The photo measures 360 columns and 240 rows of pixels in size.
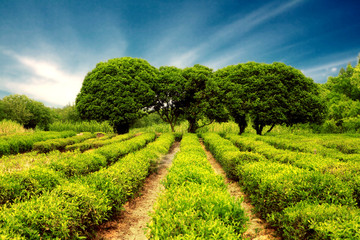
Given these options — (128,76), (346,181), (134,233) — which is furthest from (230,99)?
(134,233)

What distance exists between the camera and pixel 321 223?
3.18 m

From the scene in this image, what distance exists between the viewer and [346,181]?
500 cm

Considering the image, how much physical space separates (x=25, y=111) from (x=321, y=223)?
4467 centimetres

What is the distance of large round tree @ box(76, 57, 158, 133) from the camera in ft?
73.7

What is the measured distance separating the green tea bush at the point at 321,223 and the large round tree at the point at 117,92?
67.9 ft

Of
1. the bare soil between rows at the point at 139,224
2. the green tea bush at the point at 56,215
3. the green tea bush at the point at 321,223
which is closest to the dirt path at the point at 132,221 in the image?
the bare soil between rows at the point at 139,224

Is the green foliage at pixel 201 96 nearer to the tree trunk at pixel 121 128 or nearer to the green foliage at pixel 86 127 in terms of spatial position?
the tree trunk at pixel 121 128

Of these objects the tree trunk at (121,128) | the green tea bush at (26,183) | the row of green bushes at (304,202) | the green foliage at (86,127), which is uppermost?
the green foliage at (86,127)

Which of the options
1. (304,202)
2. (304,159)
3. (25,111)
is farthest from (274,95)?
(25,111)

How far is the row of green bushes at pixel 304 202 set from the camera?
3.15 meters

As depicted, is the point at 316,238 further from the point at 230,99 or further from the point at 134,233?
the point at 230,99

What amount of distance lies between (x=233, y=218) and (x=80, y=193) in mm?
3365

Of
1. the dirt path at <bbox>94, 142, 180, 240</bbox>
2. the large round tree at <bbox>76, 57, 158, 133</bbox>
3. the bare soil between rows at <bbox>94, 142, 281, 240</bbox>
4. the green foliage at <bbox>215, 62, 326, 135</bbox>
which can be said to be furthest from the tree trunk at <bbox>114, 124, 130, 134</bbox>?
the bare soil between rows at <bbox>94, 142, 281, 240</bbox>

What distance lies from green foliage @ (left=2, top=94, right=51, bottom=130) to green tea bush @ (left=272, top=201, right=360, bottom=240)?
43.6m
